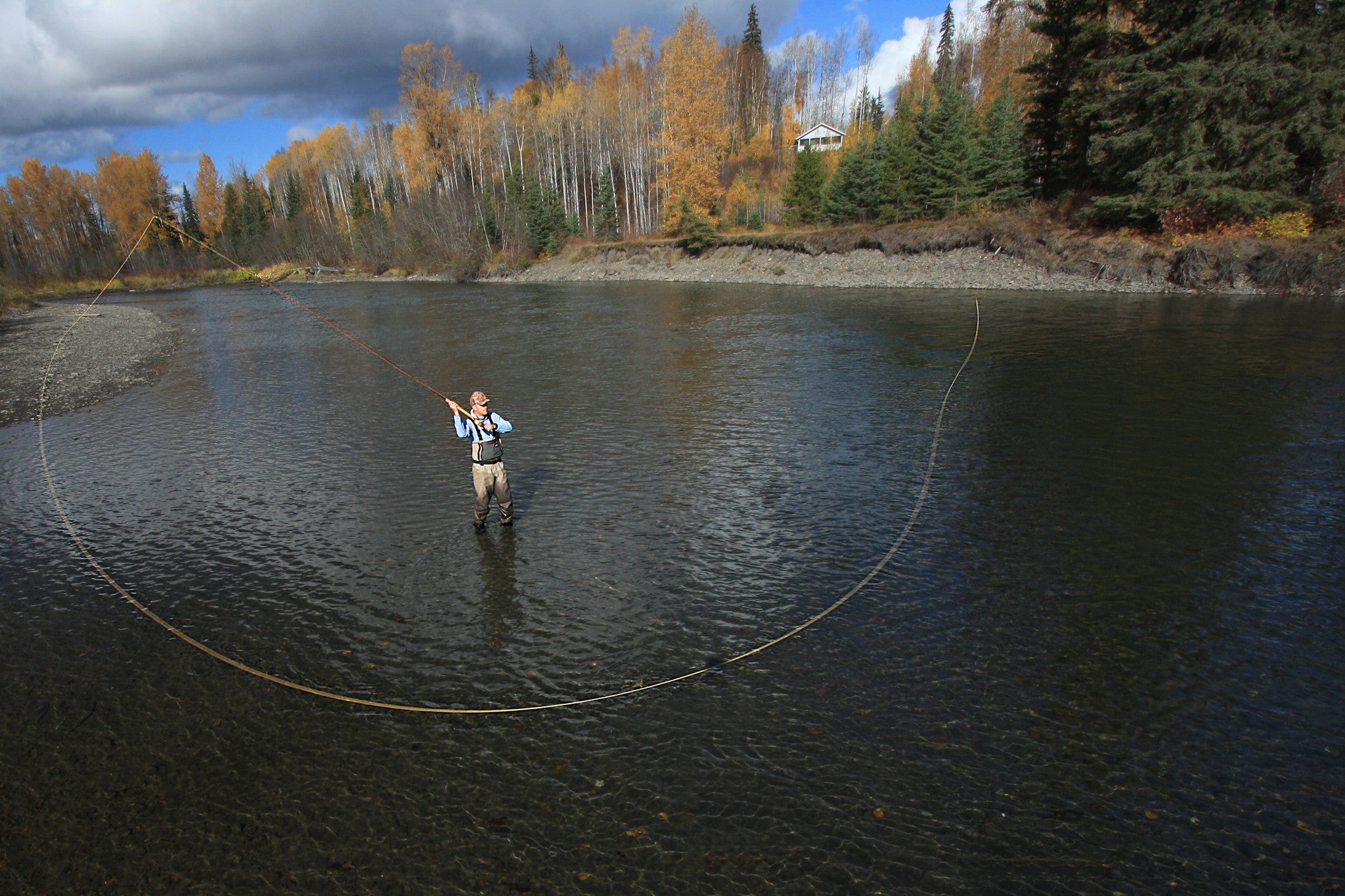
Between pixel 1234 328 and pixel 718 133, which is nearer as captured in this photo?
pixel 1234 328

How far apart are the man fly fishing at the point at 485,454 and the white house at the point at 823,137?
9059 centimetres

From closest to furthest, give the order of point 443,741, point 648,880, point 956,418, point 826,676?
point 648,880, point 443,741, point 826,676, point 956,418

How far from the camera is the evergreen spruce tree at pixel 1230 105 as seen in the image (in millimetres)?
36906

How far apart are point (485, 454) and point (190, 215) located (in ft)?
398

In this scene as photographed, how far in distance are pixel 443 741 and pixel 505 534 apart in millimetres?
4990

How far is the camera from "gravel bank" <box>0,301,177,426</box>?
2350 cm

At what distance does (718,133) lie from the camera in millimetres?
71500

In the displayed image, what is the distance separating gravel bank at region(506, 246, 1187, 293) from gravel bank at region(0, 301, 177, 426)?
3784 cm

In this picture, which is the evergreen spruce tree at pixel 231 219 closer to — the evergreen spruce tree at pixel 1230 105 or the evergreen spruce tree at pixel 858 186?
the evergreen spruce tree at pixel 858 186

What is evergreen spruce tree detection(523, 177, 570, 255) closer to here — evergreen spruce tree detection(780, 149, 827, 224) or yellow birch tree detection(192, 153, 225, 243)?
evergreen spruce tree detection(780, 149, 827, 224)

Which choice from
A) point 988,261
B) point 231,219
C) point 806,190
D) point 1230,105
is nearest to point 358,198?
point 231,219

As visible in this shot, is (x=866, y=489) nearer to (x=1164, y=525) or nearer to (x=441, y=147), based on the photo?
(x=1164, y=525)

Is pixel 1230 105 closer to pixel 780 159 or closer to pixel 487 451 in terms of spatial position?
pixel 487 451

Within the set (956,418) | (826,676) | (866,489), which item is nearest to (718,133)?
(956,418)
